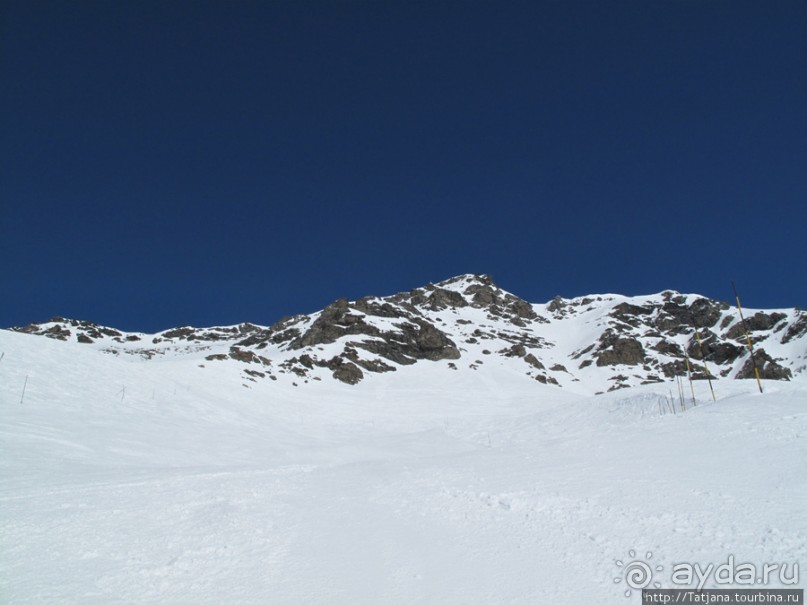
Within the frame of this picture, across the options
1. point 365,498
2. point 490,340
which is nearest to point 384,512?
point 365,498

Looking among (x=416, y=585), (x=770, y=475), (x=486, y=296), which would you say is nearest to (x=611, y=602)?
(x=416, y=585)

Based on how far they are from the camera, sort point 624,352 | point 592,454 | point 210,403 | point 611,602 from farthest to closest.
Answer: point 624,352, point 210,403, point 592,454, point 611,602

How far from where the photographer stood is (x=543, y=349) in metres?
113

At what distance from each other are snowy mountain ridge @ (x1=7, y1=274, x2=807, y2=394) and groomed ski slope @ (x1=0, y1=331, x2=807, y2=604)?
29.8m

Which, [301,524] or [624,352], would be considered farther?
[624,352]

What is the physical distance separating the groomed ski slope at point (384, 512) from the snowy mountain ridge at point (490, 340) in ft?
97.8

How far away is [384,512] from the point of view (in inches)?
312

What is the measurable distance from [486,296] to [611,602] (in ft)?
495

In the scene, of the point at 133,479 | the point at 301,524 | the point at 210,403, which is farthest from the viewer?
the point at 210,403

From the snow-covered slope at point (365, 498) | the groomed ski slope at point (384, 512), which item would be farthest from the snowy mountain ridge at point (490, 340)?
the groomed ski slope at point (384, 512)

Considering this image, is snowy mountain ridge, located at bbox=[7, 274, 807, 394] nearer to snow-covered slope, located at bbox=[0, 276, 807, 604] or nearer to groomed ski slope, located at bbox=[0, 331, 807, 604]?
snow-covered slope, located at bbox=[0, 276, 807, 604]

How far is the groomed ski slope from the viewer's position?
5.18m

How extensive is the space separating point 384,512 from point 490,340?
98512mm

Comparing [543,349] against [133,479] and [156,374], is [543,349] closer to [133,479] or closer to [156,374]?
[156,374]
